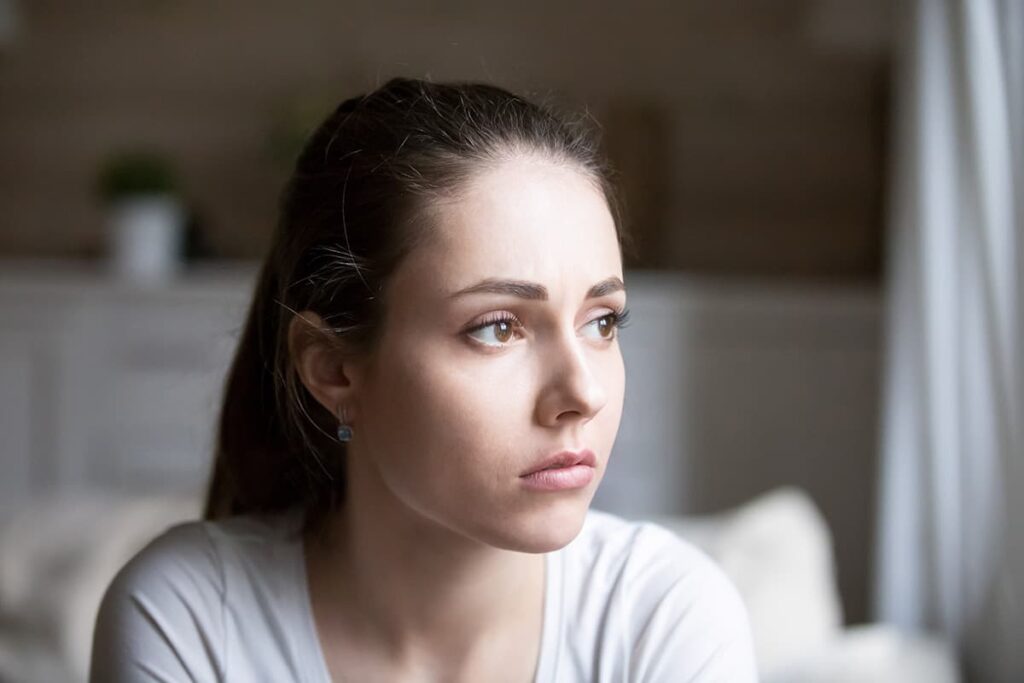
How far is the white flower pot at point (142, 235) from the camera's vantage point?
2918 millimetres

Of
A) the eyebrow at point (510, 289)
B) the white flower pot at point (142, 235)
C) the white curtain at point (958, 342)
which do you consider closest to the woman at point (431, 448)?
the eyebrow at point (510, 289)

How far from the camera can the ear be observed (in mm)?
999

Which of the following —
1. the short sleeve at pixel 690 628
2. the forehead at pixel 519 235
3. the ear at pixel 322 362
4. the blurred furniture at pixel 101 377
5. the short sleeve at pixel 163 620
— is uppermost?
the forehead at pixel 519 235

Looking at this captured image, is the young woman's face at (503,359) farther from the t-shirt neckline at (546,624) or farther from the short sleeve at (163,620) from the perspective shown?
the short sleeve at (163,620)

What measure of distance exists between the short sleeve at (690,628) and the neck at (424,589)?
10cm

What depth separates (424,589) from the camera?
1.04 metres

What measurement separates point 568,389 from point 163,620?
1.44 ft

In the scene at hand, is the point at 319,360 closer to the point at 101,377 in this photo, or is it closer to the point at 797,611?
the point at 797,611

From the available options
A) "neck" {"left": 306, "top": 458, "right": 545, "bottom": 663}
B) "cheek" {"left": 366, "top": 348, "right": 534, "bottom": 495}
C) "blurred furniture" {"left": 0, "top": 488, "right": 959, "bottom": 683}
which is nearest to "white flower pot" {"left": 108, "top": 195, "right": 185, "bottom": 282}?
"blurred furniture" {"left": 0, "top": 488, "right": 959, "bottom": 683}

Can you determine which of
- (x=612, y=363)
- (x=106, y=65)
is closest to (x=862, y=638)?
(x=612, y=363)

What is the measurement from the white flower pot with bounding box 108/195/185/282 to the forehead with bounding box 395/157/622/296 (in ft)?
6.91

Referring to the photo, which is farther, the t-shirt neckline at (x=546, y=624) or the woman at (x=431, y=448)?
the t-shirt neckline at (x=546, y=624)

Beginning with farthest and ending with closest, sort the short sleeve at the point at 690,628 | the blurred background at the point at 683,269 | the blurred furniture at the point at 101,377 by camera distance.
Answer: the blurred furniture at the point at 101,377, the blurred background at the point at 683,269, the short sleeve at the point at 690,628

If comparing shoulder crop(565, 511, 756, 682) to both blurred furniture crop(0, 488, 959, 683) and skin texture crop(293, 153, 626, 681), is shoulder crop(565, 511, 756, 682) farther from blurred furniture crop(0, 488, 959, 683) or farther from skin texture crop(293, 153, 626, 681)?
blurred furniture crop(0, 488, 959, 683)
